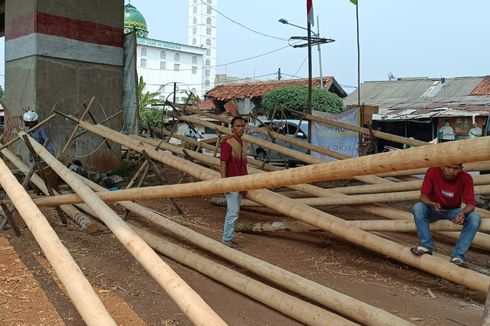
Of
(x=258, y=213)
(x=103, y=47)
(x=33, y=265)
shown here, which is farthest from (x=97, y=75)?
(x=33, y=265)

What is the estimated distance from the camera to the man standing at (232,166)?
18.3ft

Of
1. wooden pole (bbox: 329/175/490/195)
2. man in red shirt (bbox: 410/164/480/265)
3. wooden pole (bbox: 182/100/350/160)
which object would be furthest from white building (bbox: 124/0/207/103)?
man in red shirt (bbox: 410/164/480/265)

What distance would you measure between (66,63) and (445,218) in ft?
23.6

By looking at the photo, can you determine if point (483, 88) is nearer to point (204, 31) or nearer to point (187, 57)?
point (187, 57)

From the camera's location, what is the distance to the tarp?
10.2 m

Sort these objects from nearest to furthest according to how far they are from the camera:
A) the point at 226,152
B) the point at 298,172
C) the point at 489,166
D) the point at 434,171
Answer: the point at 298,172
the point at 434,171
the point at 226,152
the point at 489,166

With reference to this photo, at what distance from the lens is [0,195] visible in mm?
6590

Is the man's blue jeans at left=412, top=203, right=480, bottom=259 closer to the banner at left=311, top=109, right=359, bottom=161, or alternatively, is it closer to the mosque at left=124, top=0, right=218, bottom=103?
the banner at left=311, top=109, right=359, bottom=161

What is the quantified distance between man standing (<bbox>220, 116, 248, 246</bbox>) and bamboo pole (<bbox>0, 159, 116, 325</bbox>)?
7.64 ft

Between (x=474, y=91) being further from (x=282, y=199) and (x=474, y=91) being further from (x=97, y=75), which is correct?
(x=282, y=199)

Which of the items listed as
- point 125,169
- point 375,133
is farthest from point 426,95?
point 125,169

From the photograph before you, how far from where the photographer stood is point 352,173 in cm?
235

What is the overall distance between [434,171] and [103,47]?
7.21m

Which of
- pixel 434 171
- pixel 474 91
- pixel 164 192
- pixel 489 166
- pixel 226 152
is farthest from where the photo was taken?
pixel 474 91
